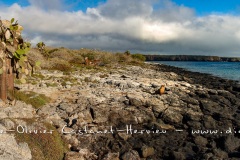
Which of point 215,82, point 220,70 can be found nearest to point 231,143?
point 215,82

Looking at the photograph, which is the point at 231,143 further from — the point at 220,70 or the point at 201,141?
the point at 220,70

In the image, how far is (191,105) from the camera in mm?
16188

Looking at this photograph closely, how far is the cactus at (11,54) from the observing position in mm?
11555

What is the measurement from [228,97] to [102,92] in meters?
9.29

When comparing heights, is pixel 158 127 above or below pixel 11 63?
below

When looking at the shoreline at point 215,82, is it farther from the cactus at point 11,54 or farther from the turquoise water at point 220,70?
the cactus at point 11,54

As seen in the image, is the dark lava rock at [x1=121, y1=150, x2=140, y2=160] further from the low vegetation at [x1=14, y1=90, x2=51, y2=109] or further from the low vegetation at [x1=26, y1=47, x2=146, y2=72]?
the low vegetation at [x1=26, y1=47, x2=146, y2=72]

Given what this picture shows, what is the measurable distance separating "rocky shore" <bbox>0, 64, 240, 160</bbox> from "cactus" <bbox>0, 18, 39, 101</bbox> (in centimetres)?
125

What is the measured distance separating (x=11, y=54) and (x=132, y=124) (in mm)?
6092

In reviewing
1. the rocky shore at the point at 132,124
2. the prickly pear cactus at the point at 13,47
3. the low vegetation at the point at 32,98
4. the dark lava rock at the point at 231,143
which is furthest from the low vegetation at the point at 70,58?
the dark lava rock at the point at 231,143

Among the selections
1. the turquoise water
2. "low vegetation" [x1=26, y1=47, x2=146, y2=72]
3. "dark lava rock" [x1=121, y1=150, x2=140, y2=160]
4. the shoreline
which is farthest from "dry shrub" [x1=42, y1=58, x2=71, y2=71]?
the turquoise water

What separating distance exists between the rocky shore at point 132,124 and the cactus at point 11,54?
4.11ft

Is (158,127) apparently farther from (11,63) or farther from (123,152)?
(11,63)

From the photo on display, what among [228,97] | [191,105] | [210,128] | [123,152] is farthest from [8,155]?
[228,97]
